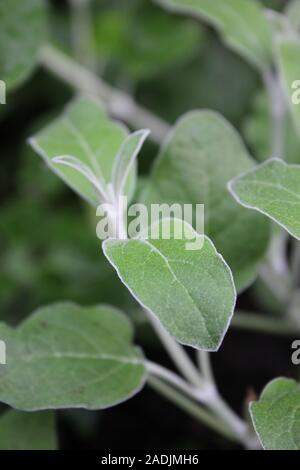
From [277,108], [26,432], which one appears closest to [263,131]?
[277,108]

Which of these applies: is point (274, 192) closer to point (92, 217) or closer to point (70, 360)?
point (70, 360)

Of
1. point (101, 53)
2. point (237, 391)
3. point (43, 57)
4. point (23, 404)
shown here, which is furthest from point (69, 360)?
point (101, 53)

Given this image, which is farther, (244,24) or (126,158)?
(244,24)

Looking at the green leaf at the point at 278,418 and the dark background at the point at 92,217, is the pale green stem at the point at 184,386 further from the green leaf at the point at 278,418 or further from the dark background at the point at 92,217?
the dark background at the point at 92,217

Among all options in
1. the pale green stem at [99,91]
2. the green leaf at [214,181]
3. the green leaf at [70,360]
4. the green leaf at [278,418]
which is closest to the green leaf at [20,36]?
the pale green stem at [99,91]

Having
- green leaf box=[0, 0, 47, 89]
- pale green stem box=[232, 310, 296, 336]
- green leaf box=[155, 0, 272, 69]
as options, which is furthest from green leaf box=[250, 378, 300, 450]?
green leaf box=[0, 0, 47, 89]

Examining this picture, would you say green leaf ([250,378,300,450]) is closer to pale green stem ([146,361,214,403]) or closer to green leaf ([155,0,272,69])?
pale green stem ([146,361,214,403])
